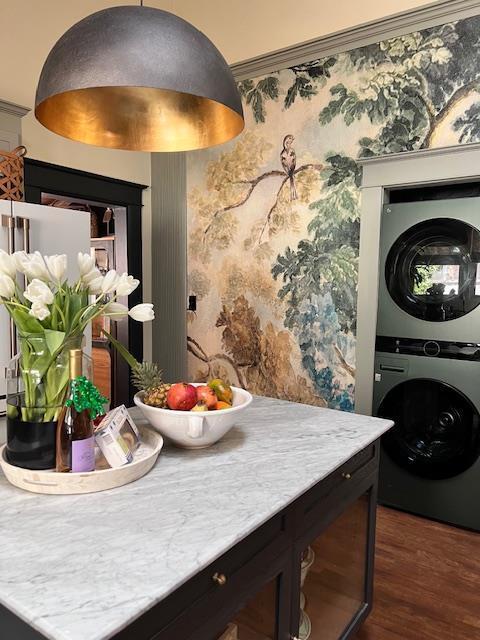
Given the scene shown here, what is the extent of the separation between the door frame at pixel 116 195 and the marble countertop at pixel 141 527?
2.44m

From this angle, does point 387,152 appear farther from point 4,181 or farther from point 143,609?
point 143,609

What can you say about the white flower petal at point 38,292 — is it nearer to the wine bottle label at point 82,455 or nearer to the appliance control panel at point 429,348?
the wine bottle label at point 82,455

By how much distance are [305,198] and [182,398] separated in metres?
2.24

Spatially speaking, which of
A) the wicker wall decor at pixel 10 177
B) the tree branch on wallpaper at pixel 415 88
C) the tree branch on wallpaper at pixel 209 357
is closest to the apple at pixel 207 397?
the wicker wall decor at pixel 10 177

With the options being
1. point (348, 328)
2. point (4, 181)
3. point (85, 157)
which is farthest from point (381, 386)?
point (85, 157)

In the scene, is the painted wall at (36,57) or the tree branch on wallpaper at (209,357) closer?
the painted wall at (36,57)

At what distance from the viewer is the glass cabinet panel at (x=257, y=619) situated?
108 centimetres

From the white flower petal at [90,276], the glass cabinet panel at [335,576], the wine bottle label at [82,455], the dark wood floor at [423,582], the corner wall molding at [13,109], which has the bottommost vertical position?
the dark wood floor at [423,582]

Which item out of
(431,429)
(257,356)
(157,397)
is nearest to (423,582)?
(431,429)

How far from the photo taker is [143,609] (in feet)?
2.51

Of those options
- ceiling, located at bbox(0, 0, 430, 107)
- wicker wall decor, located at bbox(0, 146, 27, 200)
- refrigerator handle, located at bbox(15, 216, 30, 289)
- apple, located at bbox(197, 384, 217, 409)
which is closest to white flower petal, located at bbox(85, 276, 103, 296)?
apple, located at bbox(197, 384, 217, 409)

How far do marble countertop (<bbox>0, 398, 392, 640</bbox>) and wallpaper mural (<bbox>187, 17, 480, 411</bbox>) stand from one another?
1777 mm

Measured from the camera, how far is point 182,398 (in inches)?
54.3

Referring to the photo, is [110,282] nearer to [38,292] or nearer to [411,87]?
[38,292]
